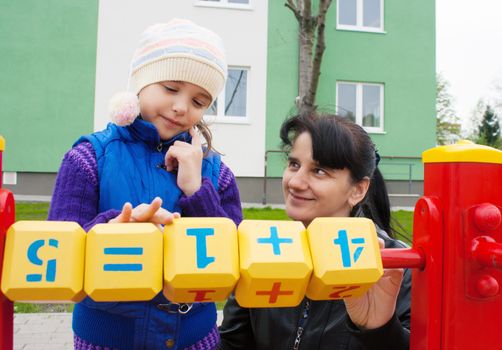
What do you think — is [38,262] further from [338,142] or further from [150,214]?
[338,142]

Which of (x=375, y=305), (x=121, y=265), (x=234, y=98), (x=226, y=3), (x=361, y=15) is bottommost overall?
(x=375, y=305)

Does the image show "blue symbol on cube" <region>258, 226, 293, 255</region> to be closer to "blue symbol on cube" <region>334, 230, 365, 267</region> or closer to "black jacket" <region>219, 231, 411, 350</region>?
"blue symbol on cube" <region>334, 230, 365, 267</region>

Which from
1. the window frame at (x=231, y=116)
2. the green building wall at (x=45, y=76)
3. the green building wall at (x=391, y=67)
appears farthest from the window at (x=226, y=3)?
the green building wall at (x=45, y=76)

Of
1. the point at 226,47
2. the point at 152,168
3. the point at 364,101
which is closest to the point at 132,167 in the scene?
the point at 152,168

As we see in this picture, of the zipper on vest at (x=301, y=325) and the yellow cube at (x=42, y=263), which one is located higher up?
the yellow cube at (x=42, y=263)

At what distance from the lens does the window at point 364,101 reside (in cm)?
1085

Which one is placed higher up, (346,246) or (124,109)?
(124,109)

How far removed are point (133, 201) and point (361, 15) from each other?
1080 cm

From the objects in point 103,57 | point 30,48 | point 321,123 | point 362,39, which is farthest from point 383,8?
point 321,123

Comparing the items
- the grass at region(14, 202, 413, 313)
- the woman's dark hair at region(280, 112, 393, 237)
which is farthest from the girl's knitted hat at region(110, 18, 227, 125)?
the grass at region(14, 202, 413, 313)

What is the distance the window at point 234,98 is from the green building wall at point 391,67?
73cm

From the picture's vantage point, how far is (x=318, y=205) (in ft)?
4.88

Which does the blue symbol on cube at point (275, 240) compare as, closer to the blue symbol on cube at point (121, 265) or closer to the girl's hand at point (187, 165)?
the blue symbol on cube at point (121, 265)

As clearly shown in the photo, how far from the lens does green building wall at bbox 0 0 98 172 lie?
30.9ft
